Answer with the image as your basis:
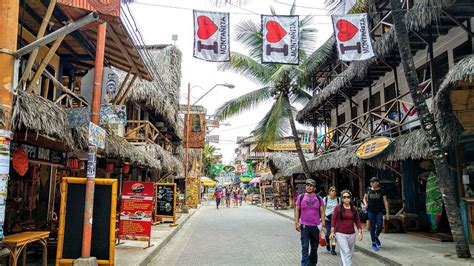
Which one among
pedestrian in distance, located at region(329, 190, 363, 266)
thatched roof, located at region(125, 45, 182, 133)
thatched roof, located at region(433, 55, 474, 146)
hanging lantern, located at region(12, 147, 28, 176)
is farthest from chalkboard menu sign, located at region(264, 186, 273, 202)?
hanging lantern, located at region(12, 147, 28, 176)

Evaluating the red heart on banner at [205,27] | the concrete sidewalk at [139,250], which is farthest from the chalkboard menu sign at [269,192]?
the red heart on banner at [205,27]

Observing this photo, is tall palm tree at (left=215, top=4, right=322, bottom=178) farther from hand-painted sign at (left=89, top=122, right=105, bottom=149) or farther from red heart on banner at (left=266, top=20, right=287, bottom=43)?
hand-painted sign at (left=89, top=122, right=105, bottom=149)

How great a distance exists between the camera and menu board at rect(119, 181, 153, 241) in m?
10.2

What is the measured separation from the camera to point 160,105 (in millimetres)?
17422

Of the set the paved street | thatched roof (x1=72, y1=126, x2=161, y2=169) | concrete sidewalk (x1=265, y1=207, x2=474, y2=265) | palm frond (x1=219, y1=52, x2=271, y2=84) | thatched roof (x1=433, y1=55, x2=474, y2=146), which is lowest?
the paved street

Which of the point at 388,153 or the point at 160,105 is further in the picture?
the point at 160,105

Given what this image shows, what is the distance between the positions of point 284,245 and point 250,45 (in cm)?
922

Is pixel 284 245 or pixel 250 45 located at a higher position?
pixel 250 45

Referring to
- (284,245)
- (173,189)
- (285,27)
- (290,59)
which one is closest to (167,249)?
(284,245)

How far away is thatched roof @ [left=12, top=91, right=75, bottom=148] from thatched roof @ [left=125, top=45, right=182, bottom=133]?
9.31 meters

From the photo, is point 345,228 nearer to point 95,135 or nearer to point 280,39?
point 95,135

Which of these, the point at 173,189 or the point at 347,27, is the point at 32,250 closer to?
the point at 173,189

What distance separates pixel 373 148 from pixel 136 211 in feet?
23.0

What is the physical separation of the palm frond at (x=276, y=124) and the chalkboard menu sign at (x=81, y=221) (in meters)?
10.8
